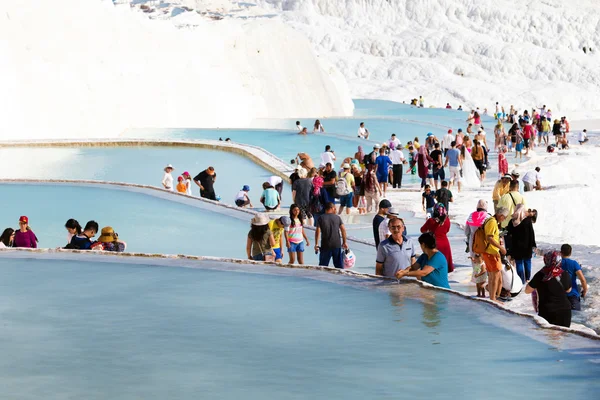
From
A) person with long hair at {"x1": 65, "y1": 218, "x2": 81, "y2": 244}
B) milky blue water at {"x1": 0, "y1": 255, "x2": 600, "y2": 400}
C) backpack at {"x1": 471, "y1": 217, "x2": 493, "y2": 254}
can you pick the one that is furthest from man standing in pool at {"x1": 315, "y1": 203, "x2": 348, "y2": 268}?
person with long hair at {"x1": 65, "y1": 218, "x2": 81, "y2": 244}

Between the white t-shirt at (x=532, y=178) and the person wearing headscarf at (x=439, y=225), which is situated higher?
the white t-shirt at (x=532, y=178)

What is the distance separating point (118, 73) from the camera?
104ft

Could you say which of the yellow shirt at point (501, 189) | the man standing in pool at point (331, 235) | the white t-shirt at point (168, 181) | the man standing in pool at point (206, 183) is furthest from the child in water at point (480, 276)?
the white t-shirt at point (168, 181)

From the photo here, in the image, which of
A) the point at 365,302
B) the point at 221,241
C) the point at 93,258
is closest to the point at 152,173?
the point at 221,241

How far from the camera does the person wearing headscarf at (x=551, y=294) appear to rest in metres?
8.01

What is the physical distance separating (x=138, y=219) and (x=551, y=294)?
25.7 feet

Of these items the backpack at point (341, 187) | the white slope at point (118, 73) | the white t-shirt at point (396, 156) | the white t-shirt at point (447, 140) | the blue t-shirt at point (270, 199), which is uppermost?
the white slope at point (118, 73)

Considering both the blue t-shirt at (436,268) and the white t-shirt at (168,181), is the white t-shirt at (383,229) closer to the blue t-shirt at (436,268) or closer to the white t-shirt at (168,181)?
the blue t-shirt at (436,268)

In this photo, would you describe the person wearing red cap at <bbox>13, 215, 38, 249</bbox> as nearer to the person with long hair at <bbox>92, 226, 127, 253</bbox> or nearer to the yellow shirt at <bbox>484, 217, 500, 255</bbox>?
the person with long hair at <bbox>92, 226, 127, 253</bbox>

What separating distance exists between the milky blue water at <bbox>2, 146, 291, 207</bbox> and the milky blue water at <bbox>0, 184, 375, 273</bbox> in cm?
325

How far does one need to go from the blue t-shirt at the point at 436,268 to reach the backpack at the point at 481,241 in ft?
4.29

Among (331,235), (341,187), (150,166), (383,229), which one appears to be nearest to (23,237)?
(331,235)

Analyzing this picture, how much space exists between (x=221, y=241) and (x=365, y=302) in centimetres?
515

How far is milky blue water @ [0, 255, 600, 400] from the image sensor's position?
20.2 ft
